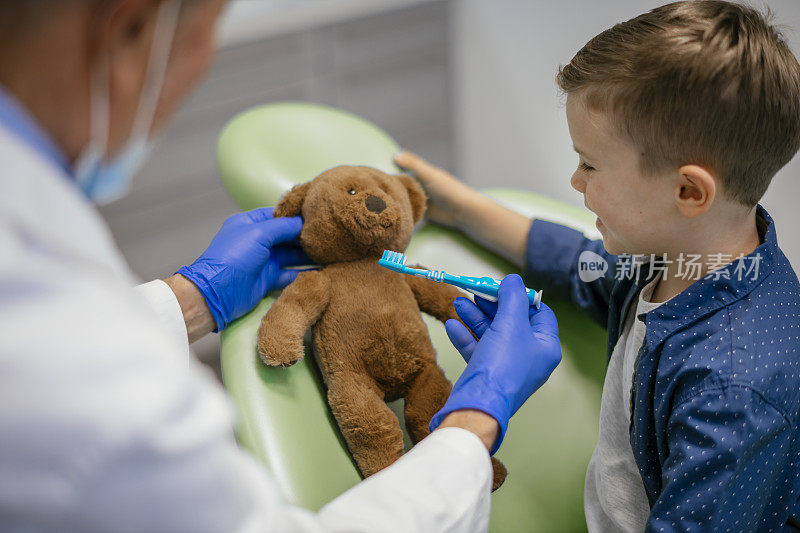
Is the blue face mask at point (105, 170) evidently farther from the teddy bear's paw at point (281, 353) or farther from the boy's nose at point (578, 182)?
the boy's nose at point (578, 182)

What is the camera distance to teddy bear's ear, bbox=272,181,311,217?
994 millimetres

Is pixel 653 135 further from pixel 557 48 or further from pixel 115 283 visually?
pixel 557 48

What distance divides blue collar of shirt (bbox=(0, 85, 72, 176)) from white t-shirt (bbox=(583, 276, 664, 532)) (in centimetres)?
73

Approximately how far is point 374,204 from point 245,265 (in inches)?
8.5

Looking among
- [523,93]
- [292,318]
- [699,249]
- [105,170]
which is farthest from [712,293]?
[523,93]

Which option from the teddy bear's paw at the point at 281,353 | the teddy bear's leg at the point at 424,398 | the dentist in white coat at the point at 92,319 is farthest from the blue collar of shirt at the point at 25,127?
the teddy bear's leg at the point at 424,398

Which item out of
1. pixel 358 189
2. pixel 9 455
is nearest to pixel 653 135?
pixel 358 189

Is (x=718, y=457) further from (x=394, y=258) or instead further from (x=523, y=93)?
(x=523, y=93)

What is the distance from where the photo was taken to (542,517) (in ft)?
3.18

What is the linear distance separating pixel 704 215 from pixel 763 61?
0.61 feet

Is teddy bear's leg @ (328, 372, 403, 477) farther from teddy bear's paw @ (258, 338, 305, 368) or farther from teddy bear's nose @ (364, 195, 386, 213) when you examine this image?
teddy bear's nose @ (364, 195, 386, 213)

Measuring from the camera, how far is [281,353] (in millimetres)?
866

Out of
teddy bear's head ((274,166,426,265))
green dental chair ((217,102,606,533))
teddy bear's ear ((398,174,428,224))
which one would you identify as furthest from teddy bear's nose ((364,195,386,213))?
green dental chair ((217,102,606,533))

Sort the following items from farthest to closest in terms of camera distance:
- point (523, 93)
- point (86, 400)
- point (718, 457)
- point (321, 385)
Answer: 1. point (523, 93)
2. point (321, 385)
3. point (718, 457)
4. point (86, 400)
